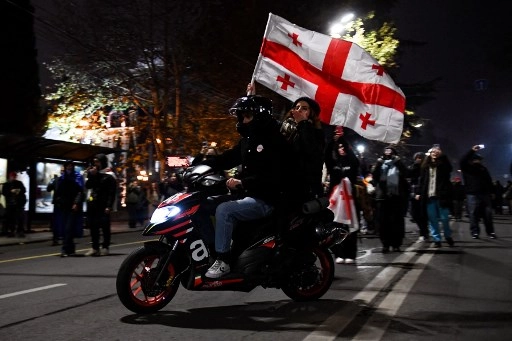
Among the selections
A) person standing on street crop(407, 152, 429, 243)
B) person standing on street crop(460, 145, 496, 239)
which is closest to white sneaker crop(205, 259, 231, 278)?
person standing on street crop(407, 152, 429, 243)

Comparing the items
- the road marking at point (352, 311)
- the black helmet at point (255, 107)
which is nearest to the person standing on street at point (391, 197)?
the road marking at point (352, 311)

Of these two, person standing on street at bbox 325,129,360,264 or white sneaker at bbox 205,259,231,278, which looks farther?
person standing on street at bbox 325,129,360,264

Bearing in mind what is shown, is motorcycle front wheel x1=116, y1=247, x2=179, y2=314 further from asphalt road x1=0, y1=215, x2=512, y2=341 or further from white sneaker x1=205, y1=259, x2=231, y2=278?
white sneaker x1=205, y1=259, x2=231, y2=278

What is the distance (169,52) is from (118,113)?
6842 mm

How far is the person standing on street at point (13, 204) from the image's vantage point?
1471cm

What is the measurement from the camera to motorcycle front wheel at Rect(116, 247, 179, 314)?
14.8ft

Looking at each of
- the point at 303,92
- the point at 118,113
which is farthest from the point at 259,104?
the point at 118,113

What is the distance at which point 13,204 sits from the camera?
48.7ft

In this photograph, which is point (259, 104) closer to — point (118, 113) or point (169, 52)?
point (169, 52)

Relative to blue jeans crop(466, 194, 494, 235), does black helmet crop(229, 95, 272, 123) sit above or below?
above

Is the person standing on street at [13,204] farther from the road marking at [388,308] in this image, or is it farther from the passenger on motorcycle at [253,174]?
the passenger on motorcycle at [253,174]

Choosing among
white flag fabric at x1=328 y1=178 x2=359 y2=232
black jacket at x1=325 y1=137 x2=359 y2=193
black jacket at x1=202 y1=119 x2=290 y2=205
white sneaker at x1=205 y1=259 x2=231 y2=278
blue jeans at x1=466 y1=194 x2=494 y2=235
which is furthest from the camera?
blue jeans at x1=466 y1=194 x2=494 y2=235

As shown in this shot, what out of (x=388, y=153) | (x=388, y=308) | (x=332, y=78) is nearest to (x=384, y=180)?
(x=388, y=153)

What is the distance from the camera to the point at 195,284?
4.59 m
